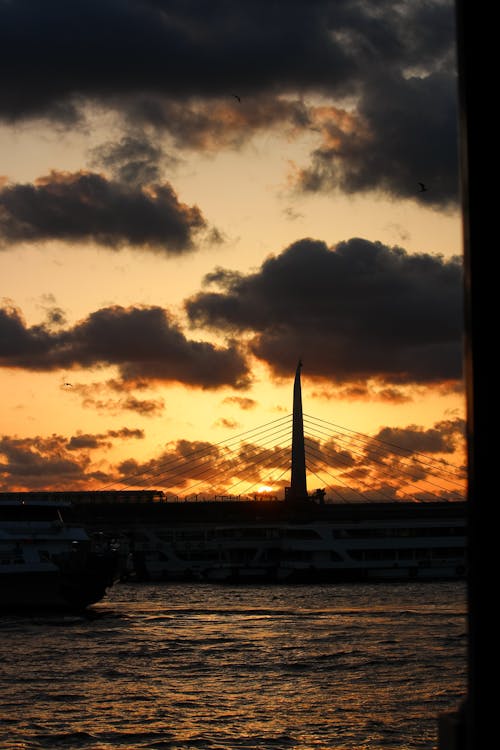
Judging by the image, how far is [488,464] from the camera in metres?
3.00

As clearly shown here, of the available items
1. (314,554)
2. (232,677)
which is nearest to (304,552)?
(314,554)

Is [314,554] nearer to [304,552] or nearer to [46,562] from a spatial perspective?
[304,552]

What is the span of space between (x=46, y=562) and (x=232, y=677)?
2431 cm

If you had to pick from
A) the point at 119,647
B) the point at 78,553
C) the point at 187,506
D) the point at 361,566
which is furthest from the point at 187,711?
the point at 187,506

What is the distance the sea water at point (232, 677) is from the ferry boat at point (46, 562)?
1.16 meters

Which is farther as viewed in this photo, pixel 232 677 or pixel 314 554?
pixel 314 554

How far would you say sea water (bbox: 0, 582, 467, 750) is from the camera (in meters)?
24.9

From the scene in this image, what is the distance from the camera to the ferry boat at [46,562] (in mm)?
55344

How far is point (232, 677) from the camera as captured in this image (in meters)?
34.3

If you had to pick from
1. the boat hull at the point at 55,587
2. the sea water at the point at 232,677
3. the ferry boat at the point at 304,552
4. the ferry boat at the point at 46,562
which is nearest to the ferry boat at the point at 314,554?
the ferry boat at the point at 304,552

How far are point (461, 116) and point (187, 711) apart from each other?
2672 cm

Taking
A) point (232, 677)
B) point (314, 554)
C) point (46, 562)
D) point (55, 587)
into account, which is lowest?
point (232, 677)

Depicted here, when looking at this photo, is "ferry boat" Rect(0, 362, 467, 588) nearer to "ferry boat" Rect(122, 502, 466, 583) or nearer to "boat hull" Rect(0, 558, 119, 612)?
"ferry boat" Rect(122, 502, 466, 583)

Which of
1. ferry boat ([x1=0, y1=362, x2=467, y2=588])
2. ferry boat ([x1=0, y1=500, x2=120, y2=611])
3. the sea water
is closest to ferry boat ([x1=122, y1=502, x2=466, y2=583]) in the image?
ferry boat ([x1=0, y1=362, x2=467, y2=588])
